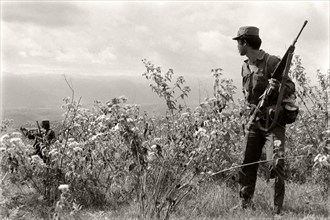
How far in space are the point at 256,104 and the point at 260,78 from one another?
0.31 metres

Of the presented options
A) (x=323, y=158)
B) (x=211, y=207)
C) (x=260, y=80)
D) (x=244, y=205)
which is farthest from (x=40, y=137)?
(x=323, y=158)

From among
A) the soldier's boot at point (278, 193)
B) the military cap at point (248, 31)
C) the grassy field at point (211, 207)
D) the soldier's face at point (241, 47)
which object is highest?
the military cap at point (248, 31)

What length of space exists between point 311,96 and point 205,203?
3.55 metres

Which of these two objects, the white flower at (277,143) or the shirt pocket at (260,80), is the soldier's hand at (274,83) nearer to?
the shirt pocket at (260,80)

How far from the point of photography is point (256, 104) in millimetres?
5711

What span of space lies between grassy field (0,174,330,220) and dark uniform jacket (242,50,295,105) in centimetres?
99

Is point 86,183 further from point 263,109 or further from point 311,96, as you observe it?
point 311,96

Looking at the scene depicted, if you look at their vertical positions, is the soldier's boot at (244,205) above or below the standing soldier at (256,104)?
below

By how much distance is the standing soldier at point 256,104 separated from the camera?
550cm

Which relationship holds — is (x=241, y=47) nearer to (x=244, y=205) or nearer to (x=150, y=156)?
(x=150, y=156)

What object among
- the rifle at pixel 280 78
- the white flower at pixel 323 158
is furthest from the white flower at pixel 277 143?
the white flower at pixel 323 158

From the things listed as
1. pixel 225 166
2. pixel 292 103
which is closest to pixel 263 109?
pixel 292 103

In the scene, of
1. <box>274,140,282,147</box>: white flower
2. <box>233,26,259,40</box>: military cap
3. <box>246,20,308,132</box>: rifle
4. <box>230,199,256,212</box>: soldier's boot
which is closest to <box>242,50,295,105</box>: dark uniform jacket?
<box>246,20,308,132</box>: rifle

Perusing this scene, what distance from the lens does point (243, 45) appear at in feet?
18.5
